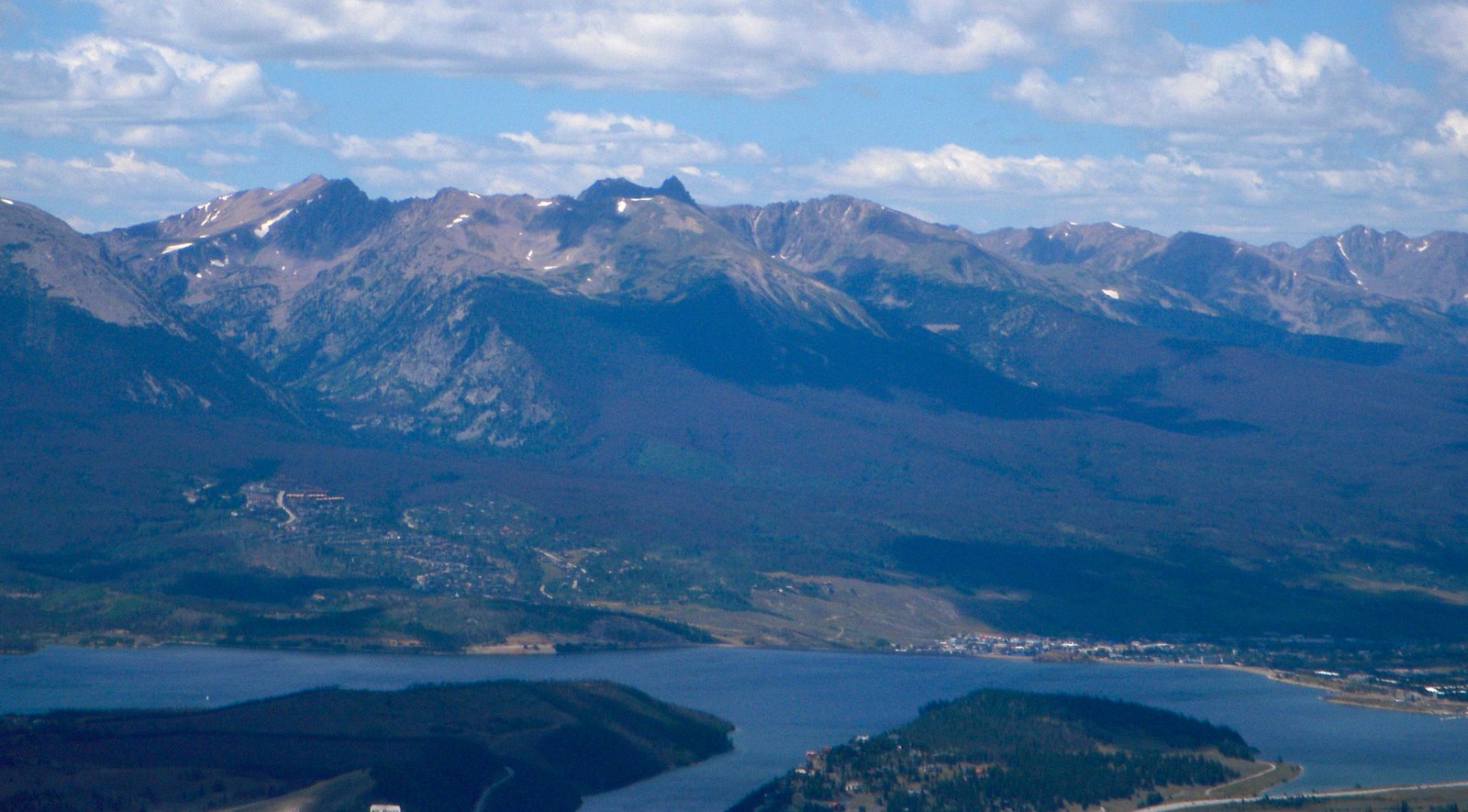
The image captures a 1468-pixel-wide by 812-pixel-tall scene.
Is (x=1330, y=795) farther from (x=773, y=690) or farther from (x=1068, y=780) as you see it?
(x=773, y=690)

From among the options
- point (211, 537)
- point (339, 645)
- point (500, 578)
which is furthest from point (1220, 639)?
point (211, 537)

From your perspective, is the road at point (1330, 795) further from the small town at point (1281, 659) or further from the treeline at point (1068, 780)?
the small town at point (1281, 659)

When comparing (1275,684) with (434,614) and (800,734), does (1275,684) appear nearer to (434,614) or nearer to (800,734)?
(800,734)

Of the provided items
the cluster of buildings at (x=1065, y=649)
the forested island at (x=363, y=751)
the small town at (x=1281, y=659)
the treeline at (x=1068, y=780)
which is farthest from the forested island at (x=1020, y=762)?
the cluster of buildings at (x=1065, y=649)

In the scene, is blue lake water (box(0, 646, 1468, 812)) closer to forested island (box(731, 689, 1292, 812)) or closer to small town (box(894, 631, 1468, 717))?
forested island (box(731, 689, 1292, 812))

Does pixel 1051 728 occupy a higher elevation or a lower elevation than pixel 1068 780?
higher

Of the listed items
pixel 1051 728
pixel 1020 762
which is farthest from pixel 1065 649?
pixel 1020 762
